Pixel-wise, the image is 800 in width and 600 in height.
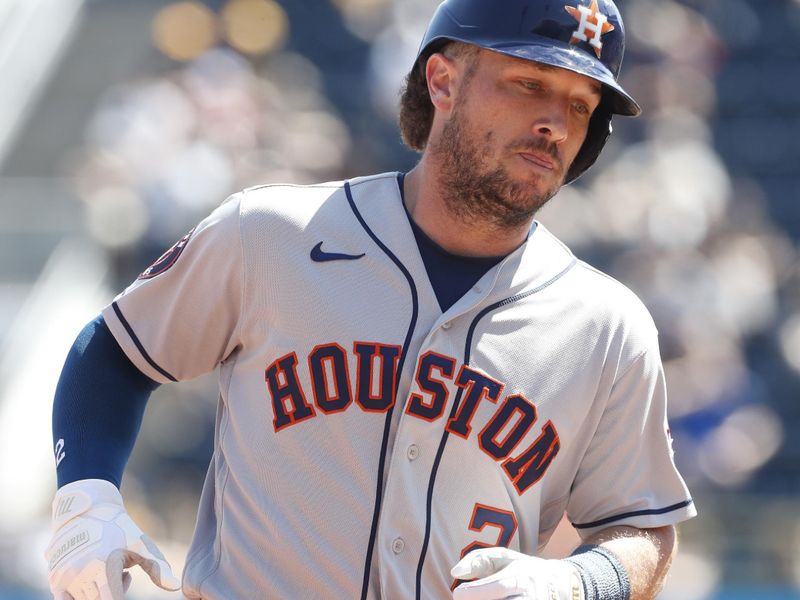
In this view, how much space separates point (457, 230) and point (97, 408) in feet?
2.42

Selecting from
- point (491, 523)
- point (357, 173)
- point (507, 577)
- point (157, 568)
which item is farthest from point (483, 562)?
point (357, 173)

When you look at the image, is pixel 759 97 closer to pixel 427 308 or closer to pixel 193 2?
pixel 193 2

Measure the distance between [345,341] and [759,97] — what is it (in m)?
6.49

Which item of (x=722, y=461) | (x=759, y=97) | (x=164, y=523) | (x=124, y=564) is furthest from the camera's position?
(x=759, y=97)

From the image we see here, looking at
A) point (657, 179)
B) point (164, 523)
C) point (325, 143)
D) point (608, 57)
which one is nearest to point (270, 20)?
point (325, 143)

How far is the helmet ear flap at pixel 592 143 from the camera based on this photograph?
256 centimetres

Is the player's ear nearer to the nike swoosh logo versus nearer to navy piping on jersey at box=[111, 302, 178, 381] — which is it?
the nike swoosh logo

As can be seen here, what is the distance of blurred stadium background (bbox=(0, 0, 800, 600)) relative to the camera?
19.7 feet

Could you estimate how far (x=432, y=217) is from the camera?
7.79ft

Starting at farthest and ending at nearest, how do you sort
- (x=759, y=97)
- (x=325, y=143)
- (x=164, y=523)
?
(x=759, y=97) → (x=325, y=143) → (x=164, y=523)

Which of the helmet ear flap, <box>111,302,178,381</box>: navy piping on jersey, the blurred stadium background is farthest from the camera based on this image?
the blurred stadium background

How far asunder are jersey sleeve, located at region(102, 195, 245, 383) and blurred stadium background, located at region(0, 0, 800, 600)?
332cm

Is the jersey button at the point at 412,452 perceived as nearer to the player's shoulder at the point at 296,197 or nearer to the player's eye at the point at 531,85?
the player's shoulder at the point at 296,197

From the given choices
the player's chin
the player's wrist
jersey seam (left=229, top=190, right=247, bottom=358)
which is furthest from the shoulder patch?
the player's chin
